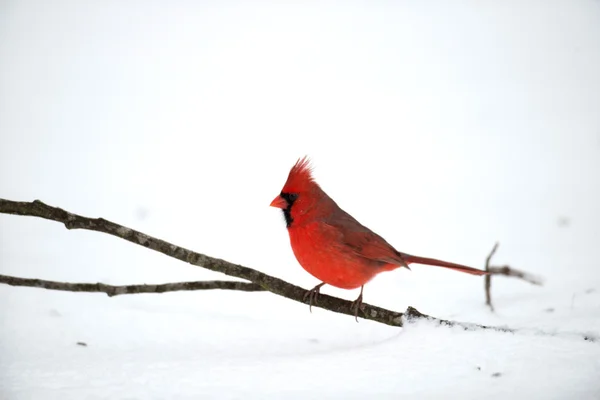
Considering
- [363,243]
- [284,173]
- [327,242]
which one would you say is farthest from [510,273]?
[284,173]

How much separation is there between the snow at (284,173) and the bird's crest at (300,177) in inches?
23.6

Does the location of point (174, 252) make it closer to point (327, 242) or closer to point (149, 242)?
point (149, 242)

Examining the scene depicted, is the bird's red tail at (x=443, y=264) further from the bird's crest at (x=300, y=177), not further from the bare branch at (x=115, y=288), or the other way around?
the bare branch at (x=115, y=288)

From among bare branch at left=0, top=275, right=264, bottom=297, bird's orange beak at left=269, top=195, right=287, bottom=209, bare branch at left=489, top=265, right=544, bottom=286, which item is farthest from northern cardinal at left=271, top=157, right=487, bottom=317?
bare branch at left=0, top=275, right=264, bottom=297

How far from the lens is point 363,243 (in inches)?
97.8

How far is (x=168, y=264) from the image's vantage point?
11.7ft

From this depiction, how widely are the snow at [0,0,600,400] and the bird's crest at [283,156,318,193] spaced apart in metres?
0.60

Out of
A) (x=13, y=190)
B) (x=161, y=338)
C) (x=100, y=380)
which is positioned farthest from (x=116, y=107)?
(x=100, y=380)

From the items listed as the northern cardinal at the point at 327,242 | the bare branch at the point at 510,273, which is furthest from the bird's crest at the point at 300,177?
the bare branch at the point at 510,273

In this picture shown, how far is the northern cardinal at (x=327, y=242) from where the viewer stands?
7.89 feet

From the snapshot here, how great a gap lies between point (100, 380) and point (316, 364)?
691 mm

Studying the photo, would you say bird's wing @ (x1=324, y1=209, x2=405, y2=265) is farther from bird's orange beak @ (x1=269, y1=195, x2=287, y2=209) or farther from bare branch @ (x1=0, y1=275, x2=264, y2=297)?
bare branch @ (x1=0, y1=275, x2=264, y2=297)

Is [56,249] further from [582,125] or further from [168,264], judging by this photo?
[582,125]

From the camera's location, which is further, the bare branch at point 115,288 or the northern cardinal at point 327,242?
the northern cardinal at point 327,242
